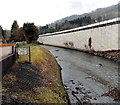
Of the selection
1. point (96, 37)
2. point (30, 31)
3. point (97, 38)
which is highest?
point (30, 31)

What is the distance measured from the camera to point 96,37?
32125 mm

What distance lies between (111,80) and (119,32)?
14559 mm

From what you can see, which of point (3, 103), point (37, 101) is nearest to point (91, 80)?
Result: point (37, 101)

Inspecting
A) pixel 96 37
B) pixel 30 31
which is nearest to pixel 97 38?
pixel 96 37

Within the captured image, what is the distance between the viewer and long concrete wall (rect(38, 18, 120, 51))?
1041 inches

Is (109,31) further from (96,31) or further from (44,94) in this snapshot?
(44,94)

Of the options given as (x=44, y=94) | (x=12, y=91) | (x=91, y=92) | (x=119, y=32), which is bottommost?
(x=91, y=92)

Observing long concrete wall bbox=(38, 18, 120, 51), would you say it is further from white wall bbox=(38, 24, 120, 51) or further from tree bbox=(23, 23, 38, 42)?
tree bbox=(23, 23, 38, 42)

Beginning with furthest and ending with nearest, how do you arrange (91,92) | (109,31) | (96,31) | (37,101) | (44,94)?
1. (96,31)
2. (109,31)
3. (91,92)
4. (44,94)
5. (37,101)

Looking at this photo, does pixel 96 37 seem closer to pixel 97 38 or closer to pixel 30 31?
pixel 97 38

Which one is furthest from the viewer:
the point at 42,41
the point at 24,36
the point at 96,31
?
the point at 42,41

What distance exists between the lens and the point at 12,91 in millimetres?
6770

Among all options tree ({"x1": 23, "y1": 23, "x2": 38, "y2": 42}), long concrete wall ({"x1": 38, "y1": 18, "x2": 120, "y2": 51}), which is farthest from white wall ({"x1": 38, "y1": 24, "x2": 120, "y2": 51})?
tree ({"x1": 23, "y1": 23, "x2": 38, "y2": 42})

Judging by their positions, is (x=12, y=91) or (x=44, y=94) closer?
(x=12, y=91)
